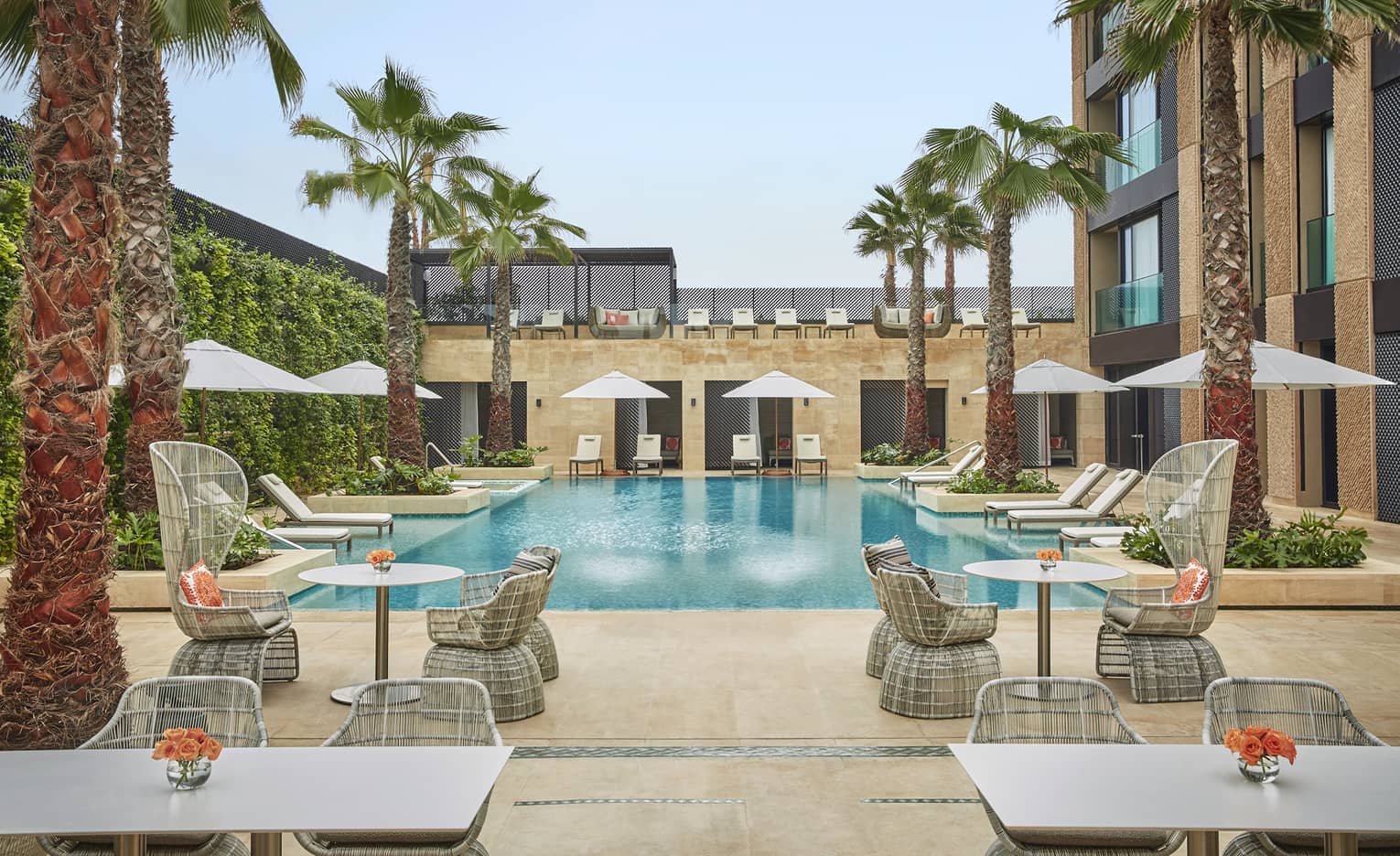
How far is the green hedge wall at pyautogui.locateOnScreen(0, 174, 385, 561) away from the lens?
13.0 metres

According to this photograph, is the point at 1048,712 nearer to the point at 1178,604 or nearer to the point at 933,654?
the point at 933,654

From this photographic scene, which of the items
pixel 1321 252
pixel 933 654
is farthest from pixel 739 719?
pixel 1321 252

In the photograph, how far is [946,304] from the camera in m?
25.6

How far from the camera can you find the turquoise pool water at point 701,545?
8812mm

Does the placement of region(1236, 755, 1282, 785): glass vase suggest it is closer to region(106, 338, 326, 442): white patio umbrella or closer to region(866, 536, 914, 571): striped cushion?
region(866, 536, 914, 571): striped cushion

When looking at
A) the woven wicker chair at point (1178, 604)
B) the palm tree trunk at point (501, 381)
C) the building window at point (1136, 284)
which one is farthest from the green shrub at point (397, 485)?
the building window at point (1136, 284)

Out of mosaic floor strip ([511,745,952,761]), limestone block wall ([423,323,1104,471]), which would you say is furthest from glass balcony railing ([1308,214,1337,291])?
mosaic floor strip ([511,745,952,761])

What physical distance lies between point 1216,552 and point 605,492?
13897mm

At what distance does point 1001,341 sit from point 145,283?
36.7 ft

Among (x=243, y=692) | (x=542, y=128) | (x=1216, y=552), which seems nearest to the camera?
(x=243, y=692)

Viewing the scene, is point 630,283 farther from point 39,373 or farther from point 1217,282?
point 39,373

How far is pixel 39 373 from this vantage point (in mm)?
4102

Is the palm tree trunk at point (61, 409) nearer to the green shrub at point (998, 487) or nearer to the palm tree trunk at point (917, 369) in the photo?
the green shrub at point (998, 487)

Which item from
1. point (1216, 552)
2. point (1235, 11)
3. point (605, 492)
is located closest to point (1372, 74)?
point (1235, 11)
